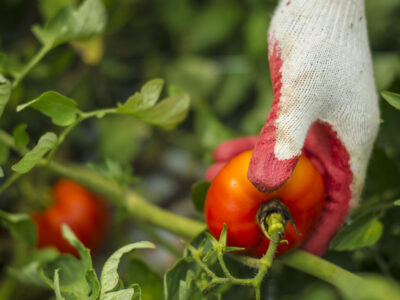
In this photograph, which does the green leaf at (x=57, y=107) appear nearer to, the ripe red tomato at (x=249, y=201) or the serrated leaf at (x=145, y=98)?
the serrated leaf at (x=145, y=98)

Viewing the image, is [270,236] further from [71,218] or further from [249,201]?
[71,218]

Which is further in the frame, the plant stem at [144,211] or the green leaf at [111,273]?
the plant stem at [144,211]

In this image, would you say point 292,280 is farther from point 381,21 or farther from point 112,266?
point 381,21

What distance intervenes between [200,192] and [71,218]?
0.43 metres

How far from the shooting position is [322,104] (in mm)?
452

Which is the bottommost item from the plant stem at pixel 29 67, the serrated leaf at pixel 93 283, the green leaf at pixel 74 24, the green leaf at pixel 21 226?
the green leaf at pixel 21 226

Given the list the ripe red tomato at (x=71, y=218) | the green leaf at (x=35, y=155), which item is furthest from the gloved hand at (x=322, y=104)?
the ripe red tomato at (x=71, y=218)

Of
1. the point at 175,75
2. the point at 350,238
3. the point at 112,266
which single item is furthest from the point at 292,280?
the point at 175,75

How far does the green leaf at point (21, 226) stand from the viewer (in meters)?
0.56

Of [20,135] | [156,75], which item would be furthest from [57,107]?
[156,75]

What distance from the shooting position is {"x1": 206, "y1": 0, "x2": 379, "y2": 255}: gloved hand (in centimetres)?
42

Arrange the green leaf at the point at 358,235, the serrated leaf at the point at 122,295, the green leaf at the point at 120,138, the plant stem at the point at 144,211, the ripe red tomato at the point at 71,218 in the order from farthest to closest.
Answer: the green leaf at the point at 120,138, the ripe red tomato at the point at 71,218, the plant stem at the point at 144,211, the green leaf at the point at 358,235, the serrated leaf at the point at 122,295

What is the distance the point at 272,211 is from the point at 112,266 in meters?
0.16

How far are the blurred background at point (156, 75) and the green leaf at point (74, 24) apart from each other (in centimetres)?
20
